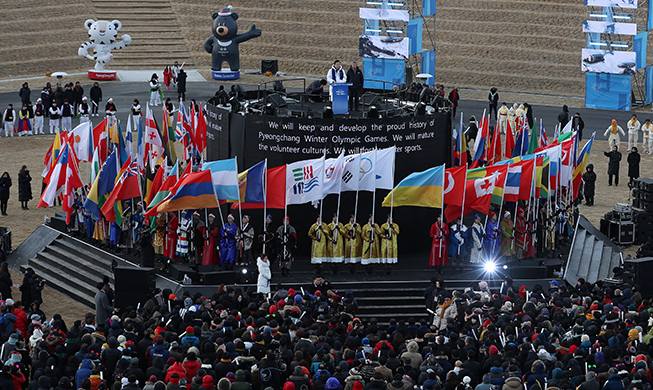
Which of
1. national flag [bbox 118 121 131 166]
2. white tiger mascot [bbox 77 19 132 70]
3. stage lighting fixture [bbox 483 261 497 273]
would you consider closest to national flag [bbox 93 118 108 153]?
national flag [bbox 118 121 131 166]

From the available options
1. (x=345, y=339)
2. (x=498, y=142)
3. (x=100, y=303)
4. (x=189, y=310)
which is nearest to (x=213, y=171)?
(x=100, y=303)

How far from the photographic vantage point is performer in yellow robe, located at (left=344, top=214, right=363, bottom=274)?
24.8m

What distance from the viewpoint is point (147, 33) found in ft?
189

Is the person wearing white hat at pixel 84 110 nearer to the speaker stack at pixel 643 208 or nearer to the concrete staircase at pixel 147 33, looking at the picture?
the concrete staircase at pixel 147 33

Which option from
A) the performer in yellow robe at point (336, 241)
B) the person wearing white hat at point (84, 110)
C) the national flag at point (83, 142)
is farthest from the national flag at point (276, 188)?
the person wearing white hat at point (84, 110)

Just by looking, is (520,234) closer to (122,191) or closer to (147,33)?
(122,191)

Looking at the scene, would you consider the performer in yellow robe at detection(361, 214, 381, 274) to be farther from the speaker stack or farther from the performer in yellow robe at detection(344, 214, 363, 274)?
the speaker stack

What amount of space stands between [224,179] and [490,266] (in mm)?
6774

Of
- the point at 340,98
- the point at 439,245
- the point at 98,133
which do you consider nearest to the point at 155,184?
the point at 98,133

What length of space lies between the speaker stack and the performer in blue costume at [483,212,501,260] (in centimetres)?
606

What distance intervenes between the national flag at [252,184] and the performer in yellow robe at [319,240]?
1432 mm

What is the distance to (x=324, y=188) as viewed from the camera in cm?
2481

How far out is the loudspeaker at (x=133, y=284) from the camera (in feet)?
73.3

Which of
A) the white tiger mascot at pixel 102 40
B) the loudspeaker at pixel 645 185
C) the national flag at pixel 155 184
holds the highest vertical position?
Answer: the white tiger mascot at pixel 102 40
